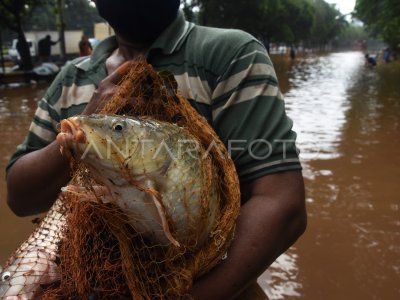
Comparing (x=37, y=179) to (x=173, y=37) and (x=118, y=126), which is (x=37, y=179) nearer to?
(x=118, y=126)

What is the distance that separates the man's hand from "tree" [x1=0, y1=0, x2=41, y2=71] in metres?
19.2

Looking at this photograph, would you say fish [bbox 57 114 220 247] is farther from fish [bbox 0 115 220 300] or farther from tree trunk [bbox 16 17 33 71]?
tree trunk [bbox 16 17 33 71]

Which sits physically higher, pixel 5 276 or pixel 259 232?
pixel 259 232

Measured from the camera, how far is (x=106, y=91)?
160 cm

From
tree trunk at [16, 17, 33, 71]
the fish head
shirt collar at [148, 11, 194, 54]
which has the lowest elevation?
tree trunk at [16, 17, 33, 71]

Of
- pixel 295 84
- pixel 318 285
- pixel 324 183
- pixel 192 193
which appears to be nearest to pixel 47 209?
pixel 192 193

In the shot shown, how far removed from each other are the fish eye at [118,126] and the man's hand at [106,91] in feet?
1.15

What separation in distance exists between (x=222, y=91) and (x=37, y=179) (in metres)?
0.79

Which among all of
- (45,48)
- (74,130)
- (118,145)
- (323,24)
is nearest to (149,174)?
(118,145)

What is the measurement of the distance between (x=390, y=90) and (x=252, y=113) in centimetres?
1691

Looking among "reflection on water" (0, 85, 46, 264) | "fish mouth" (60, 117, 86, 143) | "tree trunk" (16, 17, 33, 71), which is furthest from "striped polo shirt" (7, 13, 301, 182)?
"tree trunk" (16, 17, 33, 71)

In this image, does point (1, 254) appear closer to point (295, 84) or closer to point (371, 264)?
point (371, 264)

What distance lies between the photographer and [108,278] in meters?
1.44

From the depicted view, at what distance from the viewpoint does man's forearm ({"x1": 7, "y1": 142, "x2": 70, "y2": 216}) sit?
1.68 meters
